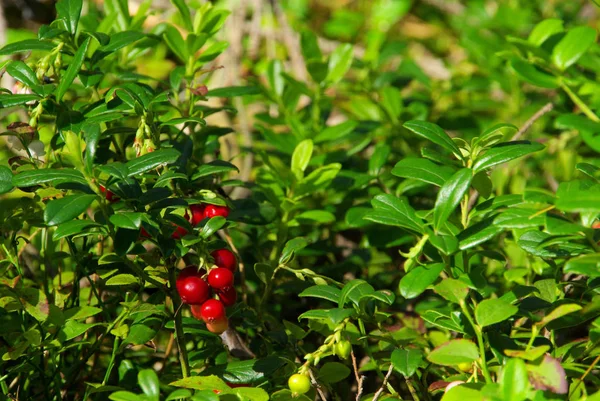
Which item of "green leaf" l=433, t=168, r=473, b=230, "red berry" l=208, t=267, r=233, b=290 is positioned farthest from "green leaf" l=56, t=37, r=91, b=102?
"green leaf" l=433, t=168, r=473, b=230

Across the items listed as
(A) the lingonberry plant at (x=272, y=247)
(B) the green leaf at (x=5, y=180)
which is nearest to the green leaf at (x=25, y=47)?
(A) the lingonberry plant at (x=272, y=247)

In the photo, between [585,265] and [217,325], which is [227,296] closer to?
[217,325]

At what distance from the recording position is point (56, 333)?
142 centimetres

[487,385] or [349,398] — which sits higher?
[487,385]

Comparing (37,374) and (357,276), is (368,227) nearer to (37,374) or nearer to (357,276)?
(357,276)

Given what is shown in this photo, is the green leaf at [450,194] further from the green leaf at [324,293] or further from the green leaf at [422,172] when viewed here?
the green leaf at [324,293]

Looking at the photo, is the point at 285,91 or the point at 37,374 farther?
the point at 285,91

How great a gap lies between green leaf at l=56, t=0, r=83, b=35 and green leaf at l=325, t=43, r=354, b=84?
90cm

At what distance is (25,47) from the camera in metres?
1.46

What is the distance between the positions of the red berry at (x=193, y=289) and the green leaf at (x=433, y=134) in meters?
0.45

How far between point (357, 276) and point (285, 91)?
62 cm

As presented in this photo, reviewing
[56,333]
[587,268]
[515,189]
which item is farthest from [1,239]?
[515,189]

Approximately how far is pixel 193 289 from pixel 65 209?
0.26m

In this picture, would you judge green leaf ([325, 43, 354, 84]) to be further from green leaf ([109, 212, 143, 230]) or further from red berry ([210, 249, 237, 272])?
green leaf ([109, 212, 143, 230])
